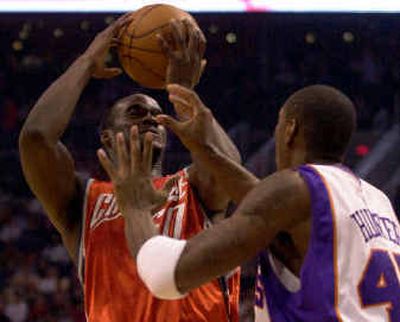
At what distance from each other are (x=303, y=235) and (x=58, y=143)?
1.48m

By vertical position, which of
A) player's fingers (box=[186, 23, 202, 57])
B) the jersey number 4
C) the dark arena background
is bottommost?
the dark arena background

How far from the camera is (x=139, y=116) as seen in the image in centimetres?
396

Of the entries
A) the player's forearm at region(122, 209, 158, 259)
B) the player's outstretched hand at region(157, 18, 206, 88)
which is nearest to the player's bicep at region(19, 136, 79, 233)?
the player's outstretched hand at region(157, 18, 206, 88)

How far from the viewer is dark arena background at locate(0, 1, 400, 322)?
36.3ft

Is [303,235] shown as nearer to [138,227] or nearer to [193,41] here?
[138,227]

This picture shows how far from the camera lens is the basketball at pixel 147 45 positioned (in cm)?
370

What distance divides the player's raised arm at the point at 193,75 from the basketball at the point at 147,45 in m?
0.11

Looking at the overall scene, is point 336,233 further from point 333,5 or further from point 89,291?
point 333,5

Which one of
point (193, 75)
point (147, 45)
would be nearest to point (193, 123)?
point (193, 75)

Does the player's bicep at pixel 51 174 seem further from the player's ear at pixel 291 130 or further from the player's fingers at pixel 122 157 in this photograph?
the player's ear at pixel 291 130

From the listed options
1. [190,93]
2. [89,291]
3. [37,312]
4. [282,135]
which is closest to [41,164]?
[89,291]

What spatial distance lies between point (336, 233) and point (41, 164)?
1.55 meters

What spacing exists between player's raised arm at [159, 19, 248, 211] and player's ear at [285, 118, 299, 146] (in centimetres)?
30

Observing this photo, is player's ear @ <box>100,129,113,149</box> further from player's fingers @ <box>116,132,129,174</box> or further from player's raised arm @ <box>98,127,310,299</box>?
player's raised arm @ <box>98,127,310,299</box>
